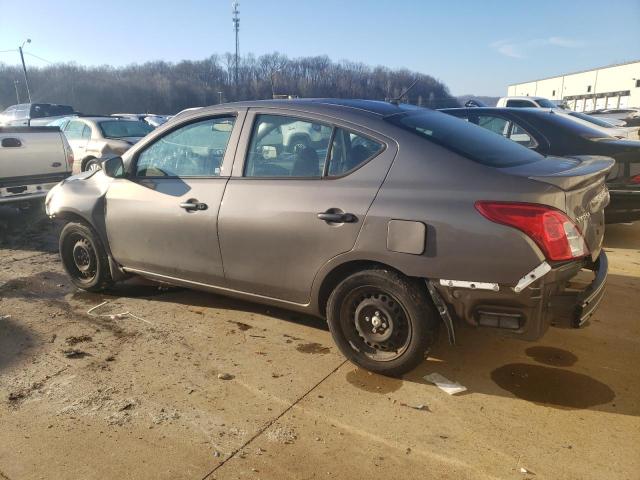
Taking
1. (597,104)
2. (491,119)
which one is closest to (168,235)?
(491,119)

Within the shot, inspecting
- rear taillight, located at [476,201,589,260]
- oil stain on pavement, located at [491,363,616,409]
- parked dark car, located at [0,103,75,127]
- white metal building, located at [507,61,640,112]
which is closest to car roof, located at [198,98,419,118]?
rear taillight, located at [476,201,589,260]

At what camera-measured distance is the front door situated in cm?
367

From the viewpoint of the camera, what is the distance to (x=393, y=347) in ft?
10.1

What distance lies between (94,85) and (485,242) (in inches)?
3496

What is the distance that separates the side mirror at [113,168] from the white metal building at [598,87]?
56485 mm

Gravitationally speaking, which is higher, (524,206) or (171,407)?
(524,206)

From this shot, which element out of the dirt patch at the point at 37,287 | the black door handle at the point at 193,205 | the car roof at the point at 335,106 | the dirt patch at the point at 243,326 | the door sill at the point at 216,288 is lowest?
the dirt patch at the point at 37,287

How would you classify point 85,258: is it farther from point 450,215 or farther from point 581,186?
point 581,186

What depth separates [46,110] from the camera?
20.2 m

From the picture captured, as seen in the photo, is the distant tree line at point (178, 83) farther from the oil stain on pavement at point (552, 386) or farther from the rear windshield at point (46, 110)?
the oil stain on pavement at point (552, 386)

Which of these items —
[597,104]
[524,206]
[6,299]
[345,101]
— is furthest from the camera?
[597,104]

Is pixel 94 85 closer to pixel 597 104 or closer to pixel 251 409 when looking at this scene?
pixel 597 104

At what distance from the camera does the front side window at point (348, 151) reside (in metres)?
3.09

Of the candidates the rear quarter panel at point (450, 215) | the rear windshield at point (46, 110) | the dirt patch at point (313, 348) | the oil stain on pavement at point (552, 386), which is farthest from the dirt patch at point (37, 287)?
the rear windshield at point (46, 110)
